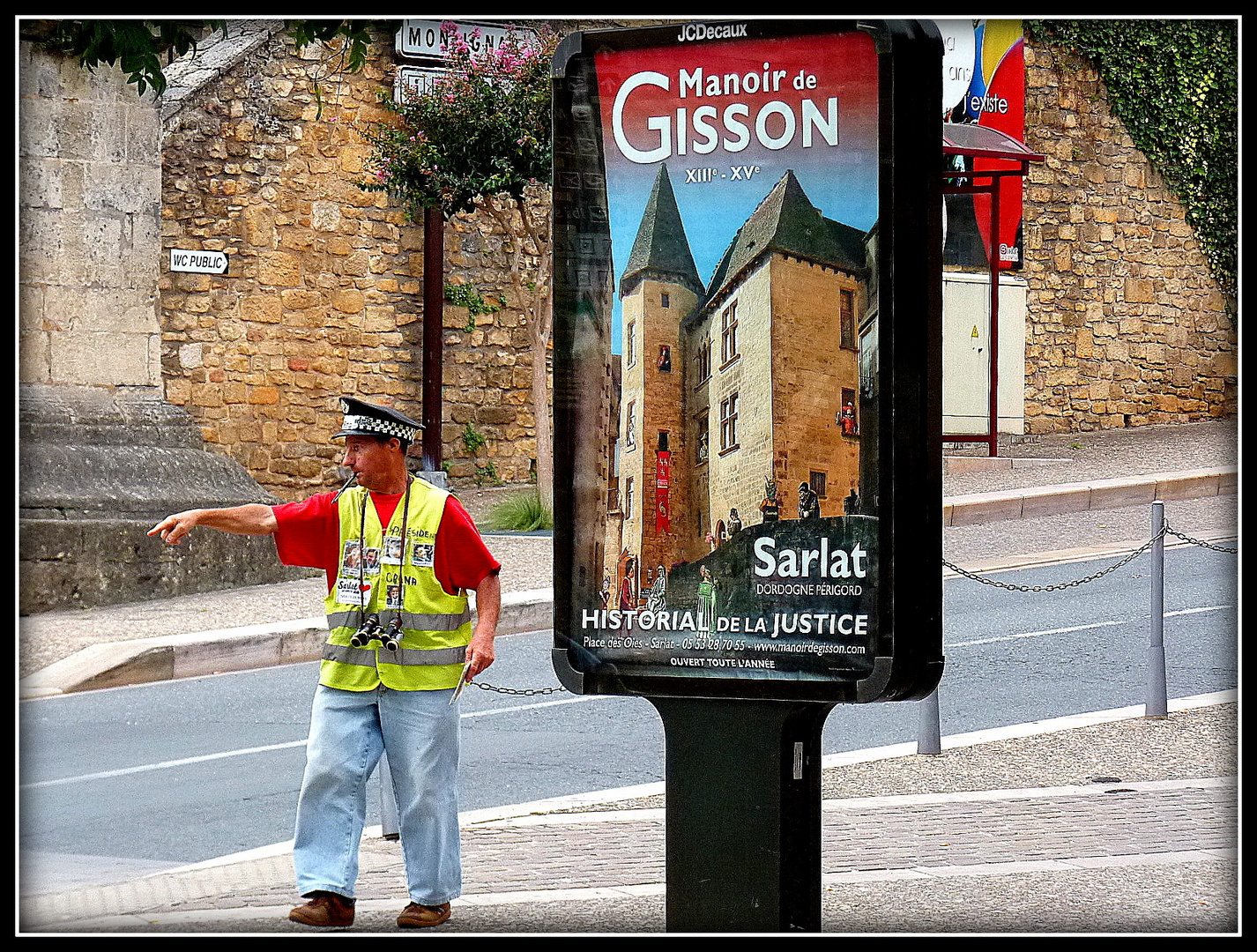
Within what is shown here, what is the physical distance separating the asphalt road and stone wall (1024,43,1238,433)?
790 cm

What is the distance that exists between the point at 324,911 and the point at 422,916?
11.3 inches

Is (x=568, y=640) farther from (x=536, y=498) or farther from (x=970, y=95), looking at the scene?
(x=970, y=95)

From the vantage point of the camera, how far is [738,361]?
4461mm

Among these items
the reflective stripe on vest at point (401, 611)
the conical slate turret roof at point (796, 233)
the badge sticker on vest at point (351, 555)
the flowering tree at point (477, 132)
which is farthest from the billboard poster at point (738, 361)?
the flowering tree at point (477, 132)

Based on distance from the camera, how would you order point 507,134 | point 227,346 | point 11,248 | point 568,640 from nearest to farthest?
point 568,640
point 11,248
point 507,134
point 227,346

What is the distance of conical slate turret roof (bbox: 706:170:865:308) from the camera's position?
4.27 metres

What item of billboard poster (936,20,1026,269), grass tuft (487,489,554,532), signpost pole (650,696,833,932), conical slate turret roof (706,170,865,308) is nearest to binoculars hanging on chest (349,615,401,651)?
signpost pole (650,696,833,932)

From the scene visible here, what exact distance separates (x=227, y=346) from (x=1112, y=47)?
34.9 feet

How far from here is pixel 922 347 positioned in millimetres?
4270

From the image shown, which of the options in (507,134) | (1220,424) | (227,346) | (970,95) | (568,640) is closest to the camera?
(568,640)

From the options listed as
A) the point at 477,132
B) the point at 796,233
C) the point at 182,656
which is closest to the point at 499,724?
the point at 182,656

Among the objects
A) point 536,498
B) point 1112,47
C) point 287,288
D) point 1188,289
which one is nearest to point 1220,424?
point 1188,289

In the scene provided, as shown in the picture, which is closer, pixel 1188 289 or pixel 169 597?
pixel 169 597

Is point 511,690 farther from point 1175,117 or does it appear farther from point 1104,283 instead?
point 1175,117
